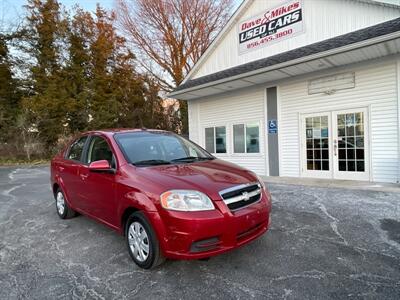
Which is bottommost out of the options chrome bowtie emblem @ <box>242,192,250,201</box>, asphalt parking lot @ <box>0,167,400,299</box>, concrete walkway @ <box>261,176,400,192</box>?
asphalt parking lot @ <box>0,167,400,299</box>

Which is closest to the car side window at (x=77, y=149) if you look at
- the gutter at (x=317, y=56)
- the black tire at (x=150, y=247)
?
the black tire at (x=150, y=247)

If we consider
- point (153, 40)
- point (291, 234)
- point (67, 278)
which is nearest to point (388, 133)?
point (291, 234)

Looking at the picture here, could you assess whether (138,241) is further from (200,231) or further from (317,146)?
(317,146)

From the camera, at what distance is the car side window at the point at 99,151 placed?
3521mm

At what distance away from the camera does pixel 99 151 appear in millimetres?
3857

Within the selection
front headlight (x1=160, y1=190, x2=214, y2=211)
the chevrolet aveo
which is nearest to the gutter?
the chevrolet aveo

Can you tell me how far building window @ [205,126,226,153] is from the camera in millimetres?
10992

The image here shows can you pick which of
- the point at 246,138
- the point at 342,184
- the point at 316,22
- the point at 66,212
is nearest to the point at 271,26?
the point at 316,22

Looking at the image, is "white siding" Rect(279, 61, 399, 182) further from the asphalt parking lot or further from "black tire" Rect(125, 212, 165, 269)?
"black tire" Rect(125, 212, 165, 269)

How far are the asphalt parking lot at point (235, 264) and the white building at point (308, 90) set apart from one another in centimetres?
323

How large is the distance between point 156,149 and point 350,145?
6.33 meters

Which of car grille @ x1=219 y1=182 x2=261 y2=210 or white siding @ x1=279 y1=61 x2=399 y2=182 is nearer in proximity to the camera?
car grille @ x1=219 y1=182 x2=261 y2=210

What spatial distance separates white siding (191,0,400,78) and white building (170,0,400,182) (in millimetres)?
27

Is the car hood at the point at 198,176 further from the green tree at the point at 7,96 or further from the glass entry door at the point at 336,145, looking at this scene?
the green tree at the point at 7,96
